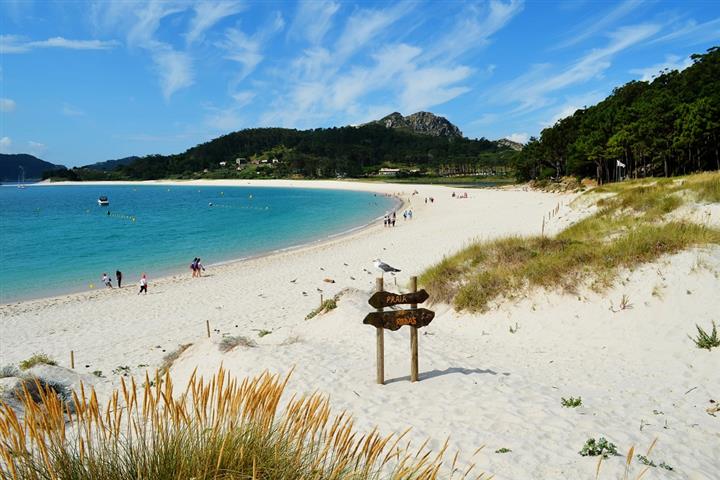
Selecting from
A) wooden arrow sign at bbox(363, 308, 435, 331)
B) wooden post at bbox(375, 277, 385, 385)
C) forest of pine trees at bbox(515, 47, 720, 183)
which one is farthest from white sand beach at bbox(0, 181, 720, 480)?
A: forest of pine trees at bbox(515, 47, 720, 183)

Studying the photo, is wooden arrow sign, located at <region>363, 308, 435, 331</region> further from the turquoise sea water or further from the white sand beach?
the turquoise sea water

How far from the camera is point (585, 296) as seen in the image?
1062 cm

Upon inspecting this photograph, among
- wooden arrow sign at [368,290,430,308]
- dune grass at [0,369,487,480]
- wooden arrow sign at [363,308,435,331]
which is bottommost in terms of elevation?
wooden arrow sign at [363,308,435,331]

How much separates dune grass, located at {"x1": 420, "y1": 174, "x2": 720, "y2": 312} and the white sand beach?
0.39 meters

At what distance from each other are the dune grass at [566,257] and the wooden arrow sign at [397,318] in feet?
15.3

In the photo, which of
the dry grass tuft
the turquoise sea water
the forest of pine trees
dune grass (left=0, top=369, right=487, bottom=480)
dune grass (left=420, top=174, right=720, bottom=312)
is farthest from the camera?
the forest of pine trees

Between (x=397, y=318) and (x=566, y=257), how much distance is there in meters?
6.86

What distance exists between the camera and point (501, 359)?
9.08 meters

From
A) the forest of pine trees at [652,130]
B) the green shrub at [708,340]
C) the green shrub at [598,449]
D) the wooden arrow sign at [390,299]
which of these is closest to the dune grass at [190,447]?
the green shrub at [598,449]

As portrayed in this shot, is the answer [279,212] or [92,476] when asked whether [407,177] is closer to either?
[279,212]

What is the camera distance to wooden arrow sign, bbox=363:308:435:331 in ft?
23.2

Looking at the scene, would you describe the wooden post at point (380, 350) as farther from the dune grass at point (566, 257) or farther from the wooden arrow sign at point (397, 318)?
the dune grass at point (566, 257)

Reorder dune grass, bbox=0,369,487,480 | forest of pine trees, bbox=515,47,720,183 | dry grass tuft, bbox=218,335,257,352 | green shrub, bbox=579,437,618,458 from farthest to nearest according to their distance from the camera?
forest of pine trees, bbox=515,47,720,183, dry grass tuft, bbox=218,335,257,352, green shrub, bbox=579,437,618,458, dune grass, bbox=0,369,487,480

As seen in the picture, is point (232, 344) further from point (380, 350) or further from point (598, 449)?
point (598, 449)
